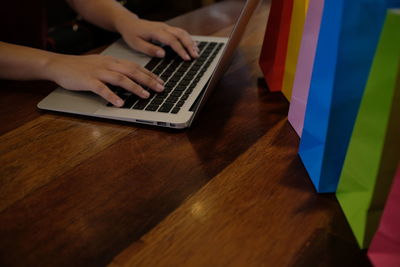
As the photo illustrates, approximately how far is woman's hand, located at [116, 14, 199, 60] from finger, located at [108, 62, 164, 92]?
15cm

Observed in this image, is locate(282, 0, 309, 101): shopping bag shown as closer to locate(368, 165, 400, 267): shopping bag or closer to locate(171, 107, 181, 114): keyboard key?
locate(171, 107, 181, 114): keyboard key

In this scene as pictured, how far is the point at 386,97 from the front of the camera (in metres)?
0.35

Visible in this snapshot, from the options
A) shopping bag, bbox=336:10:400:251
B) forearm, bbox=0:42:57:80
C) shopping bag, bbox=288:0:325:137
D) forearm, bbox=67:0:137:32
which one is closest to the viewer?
shopping bag, bbox=336:10:400:251

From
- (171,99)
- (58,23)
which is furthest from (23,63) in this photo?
(58,23)

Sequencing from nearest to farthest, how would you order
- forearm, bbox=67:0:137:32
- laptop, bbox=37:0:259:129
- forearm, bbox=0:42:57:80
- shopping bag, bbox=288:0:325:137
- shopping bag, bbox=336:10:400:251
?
shopping bag, bbox=336:10:400:251, shopping bag, bbox=288:0:325:137, laptop, bbox=37:0:259:129, forearm, bbox=0:42:57:80, forearm, bbox=67:0:137:32

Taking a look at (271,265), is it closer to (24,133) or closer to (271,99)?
(271,99)

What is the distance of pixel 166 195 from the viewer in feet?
1.65

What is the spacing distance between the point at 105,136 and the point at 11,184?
17 cm

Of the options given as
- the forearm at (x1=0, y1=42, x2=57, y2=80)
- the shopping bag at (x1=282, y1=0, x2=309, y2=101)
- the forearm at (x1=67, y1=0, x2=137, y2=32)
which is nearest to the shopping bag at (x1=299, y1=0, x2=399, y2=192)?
the shopping bag at (x1=282, y1=0, x2=309, y2=101)

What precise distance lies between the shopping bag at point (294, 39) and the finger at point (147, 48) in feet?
1.07

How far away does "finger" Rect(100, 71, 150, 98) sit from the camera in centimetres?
69

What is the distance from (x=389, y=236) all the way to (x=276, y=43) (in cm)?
44

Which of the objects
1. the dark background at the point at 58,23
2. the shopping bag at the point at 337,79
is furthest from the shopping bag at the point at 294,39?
the dark background at the point at 58,23

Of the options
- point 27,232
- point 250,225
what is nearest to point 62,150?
point 27,232
